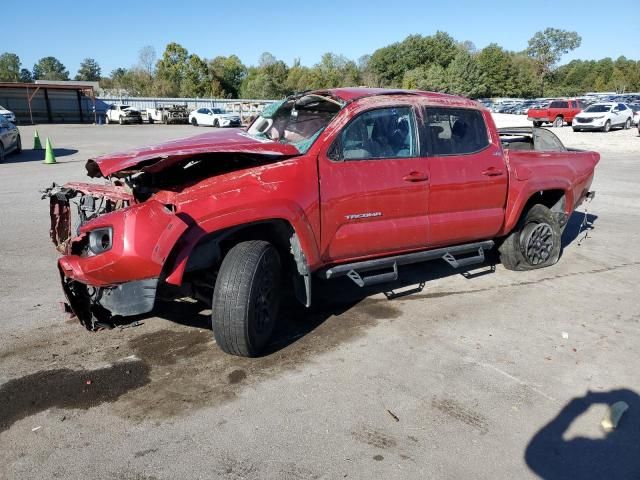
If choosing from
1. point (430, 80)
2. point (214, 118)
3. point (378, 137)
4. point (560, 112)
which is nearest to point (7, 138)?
point (378, 137)

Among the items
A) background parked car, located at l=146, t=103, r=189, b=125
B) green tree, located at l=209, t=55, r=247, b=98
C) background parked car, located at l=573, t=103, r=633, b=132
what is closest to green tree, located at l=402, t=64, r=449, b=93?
green tree, located at l=209, t=55, r=247, b=98

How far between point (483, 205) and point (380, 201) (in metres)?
1.35

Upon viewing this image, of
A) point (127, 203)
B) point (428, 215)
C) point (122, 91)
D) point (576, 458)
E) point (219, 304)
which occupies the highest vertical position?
point (122, 91)

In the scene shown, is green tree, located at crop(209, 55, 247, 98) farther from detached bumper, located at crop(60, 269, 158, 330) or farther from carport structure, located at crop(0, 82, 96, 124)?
detached bumper, located at crop(60, 269, 158, 330)

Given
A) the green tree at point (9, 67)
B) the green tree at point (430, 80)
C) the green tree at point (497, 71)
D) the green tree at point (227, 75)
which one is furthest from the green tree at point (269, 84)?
the green tree at point (9, 67)

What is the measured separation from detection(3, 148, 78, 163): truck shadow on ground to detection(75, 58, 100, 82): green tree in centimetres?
11395

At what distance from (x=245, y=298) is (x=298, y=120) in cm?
192

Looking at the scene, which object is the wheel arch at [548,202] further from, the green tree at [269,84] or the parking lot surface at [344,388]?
the green tree at [269,84]

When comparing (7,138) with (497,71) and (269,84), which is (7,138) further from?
(497,71)

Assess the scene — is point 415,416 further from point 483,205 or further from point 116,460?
point 483,205

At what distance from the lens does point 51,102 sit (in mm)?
45781

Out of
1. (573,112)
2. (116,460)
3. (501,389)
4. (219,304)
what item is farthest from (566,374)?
(573,112)

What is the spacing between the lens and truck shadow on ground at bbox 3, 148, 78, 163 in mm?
16984

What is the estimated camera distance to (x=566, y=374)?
12.4 feet
